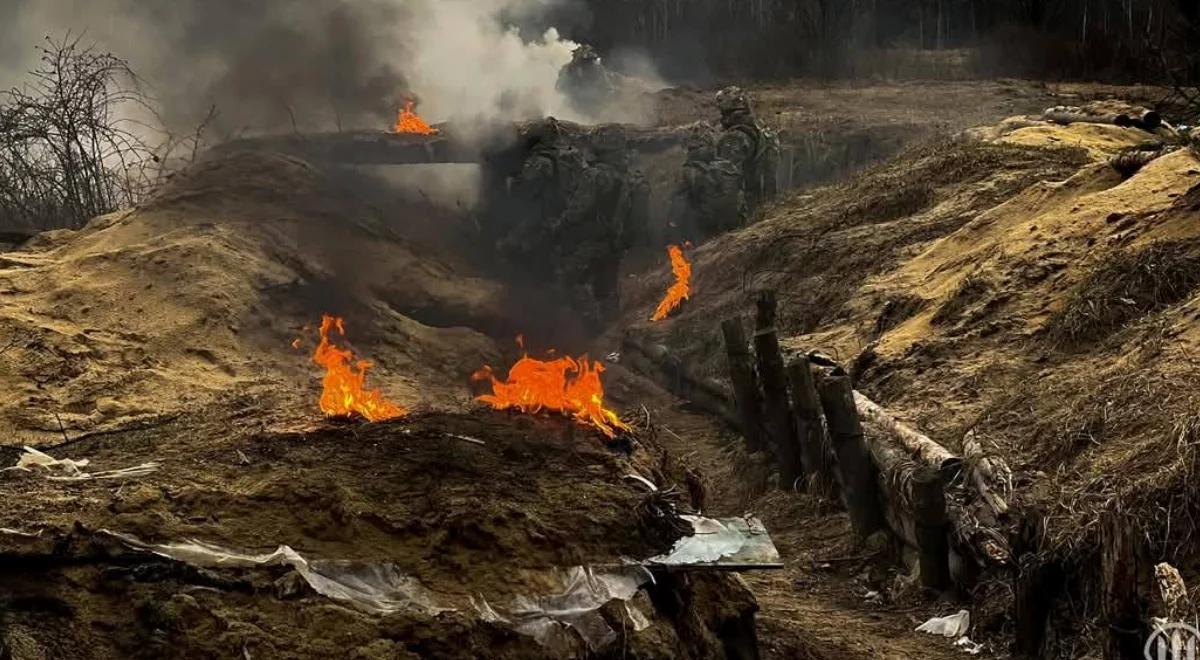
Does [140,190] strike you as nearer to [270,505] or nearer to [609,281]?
[609,281]

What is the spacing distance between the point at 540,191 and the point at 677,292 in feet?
11.9

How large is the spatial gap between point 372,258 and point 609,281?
5.09 meters

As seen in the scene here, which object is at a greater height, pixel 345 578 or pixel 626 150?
pixel 626 150

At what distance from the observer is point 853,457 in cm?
805

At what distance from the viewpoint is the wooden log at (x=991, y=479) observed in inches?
256

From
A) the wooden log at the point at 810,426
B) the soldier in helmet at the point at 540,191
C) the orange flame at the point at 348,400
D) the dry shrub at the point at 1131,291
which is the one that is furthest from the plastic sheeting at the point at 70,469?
the soldier in helmet at the point at 540,191

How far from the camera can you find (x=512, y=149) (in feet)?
66.3

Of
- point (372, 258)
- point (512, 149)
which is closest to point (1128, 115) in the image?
point (512, 149)

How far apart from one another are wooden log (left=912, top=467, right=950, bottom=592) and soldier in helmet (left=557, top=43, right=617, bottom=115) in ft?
71.9

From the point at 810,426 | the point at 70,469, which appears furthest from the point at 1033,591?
the point at 70,469

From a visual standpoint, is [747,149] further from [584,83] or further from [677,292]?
[584,83]

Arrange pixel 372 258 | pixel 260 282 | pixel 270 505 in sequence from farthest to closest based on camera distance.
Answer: pixel 372 258, pixel 260 282, pixel 270 505

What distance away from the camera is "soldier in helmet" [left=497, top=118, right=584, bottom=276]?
64.8ft

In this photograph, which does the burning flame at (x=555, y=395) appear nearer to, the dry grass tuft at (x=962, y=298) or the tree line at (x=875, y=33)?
the dry grass tuft at (x=962, y=298)
